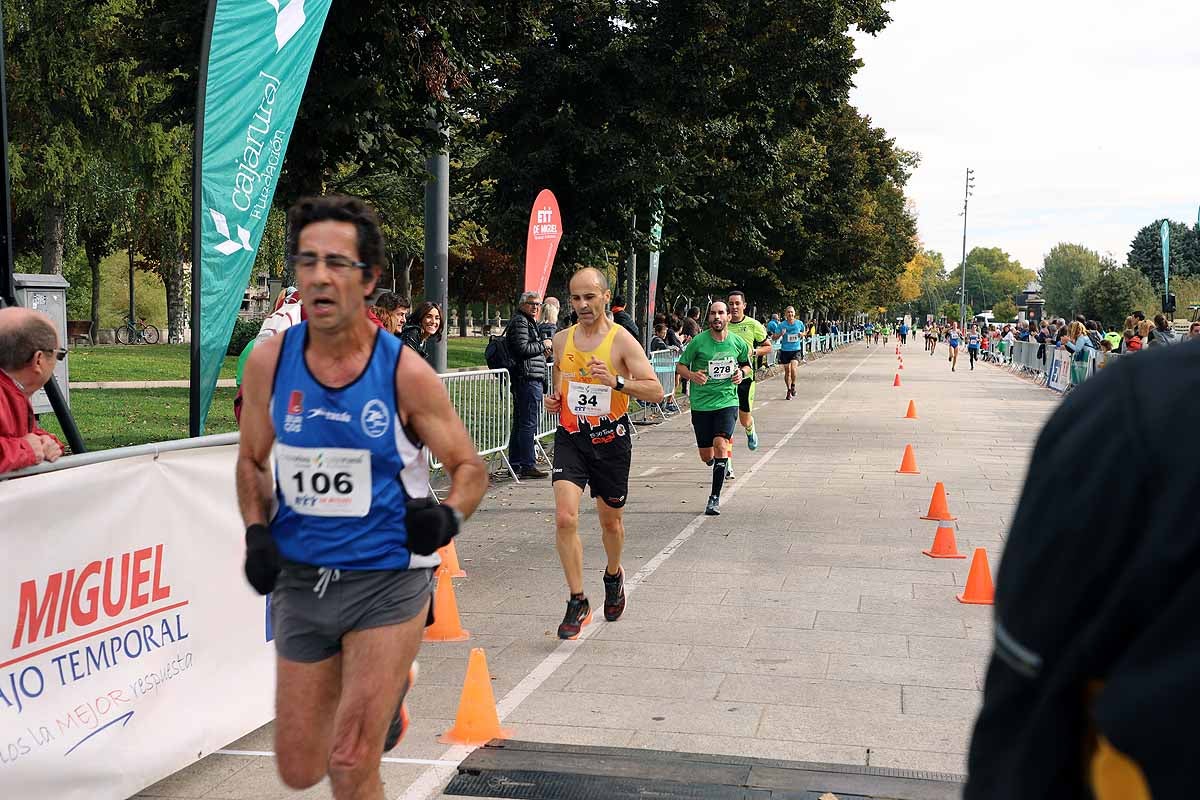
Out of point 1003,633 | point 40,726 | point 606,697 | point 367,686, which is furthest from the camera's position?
point 606,697

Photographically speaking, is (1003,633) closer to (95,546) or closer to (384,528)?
(384,528)

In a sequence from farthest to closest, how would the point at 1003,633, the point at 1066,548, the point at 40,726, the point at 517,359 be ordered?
1. the point at 517,359
2. the point at 40,726
3. the point at 1003,633
4. the point at 1066,548

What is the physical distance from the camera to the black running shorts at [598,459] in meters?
7.32

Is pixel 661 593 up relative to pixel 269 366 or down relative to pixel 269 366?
down

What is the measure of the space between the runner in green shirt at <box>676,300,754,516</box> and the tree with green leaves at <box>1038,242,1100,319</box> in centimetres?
13006

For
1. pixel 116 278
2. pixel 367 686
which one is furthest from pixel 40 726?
pixel 116 278

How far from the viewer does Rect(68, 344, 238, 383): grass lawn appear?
26.9 m

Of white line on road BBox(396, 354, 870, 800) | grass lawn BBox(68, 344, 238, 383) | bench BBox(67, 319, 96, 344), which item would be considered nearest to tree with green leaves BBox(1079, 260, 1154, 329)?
bench BBox(67, 319, 96, 344)

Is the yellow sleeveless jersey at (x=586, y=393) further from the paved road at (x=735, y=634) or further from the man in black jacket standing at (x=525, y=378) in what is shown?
the man in black jacket standing at (x=525, y=378)

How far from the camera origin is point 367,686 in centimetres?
345

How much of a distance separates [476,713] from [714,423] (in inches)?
273

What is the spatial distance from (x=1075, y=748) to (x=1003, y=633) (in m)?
0.15

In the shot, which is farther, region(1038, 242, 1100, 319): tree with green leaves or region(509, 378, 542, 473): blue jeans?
region(1038, 242, 1100, 319): tree with green leaves

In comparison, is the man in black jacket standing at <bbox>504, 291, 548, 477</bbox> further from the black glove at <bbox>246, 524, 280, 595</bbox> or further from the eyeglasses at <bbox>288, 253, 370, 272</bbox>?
the black glove at <bbox>246, 524, 280, 595</bbox>
